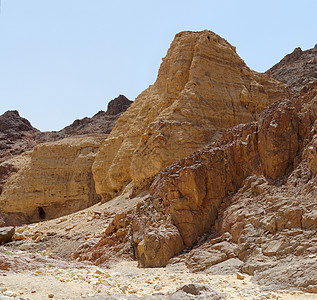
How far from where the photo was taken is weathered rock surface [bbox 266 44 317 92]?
38.1 meters

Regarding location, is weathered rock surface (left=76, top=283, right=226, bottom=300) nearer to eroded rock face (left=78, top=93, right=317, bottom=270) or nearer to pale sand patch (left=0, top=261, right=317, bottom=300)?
pale sand patch (left=0, top=261, right=317, bottom=300)

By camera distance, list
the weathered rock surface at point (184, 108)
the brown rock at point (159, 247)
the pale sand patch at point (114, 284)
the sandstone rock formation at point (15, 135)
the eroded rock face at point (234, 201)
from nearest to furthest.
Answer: the pale sand patch at point (114, 284) < the eroded rock face at point (234, 201) < the brown rock at point (159, 247) < the weathered rock surface at point (184, 108) < the sandstone rock formation at point (15, 135)

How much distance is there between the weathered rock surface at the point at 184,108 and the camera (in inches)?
732

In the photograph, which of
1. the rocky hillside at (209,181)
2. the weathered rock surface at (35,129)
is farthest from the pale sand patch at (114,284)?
the weathered rock surface at (35,129)

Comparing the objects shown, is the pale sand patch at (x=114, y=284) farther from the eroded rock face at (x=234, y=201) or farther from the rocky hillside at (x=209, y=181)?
the eroded rock face at (x=234, y=201)

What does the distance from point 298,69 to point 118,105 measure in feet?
87.1

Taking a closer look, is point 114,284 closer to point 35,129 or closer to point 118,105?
point 118,105

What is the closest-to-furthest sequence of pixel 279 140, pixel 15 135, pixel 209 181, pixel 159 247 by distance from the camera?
pixel 159 247 → pixel 279 140 → pixel 209 181 → pixel 15 135

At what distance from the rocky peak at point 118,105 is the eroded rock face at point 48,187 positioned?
2290cm

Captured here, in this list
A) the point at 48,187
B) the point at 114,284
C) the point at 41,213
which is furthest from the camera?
the point at 41,213

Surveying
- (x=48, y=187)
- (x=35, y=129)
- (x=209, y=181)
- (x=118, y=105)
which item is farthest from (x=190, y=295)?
(x=35, y=129)

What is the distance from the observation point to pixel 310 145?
30.2ft

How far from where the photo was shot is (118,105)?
53.9 m

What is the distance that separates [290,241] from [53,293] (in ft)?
16.2
